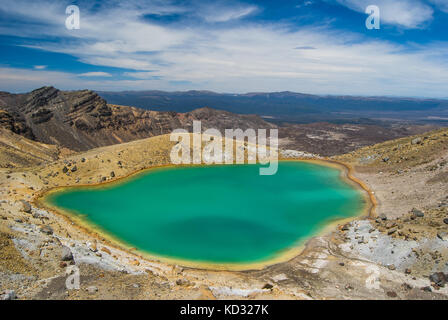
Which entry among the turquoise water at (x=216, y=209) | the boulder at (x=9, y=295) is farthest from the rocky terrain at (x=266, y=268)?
the turquoise water at (x=216, y=209)

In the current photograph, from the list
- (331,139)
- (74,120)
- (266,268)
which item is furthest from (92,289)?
(331,139)

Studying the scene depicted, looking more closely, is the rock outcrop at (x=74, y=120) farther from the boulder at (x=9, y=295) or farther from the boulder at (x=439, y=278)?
the boulder at (x=439, y=278)

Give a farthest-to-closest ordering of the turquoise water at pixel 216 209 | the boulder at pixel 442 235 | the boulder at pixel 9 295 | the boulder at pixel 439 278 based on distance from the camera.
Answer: the turquoise water at pixel 216 209 < the boulder at pixel 442 235 < the boulder at pixel 439 278 < the boulder at pixel 9 295

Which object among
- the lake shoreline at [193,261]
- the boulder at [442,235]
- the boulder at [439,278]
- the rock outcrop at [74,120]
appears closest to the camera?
the boulder at [439,278]
